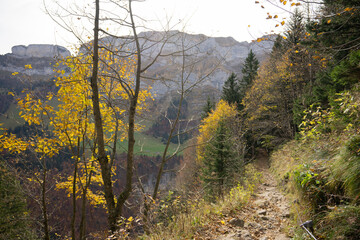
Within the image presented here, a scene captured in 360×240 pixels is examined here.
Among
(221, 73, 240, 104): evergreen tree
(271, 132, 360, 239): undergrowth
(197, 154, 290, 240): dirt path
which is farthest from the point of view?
(221, 73, 240, 104): evergreen tree

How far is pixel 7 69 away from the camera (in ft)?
598

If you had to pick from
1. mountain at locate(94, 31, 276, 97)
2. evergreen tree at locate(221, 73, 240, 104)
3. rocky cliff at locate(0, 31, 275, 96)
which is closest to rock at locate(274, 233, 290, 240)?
rocky cliff at locate(0, 31, 275, 96)

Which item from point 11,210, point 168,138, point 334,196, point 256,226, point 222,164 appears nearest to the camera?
point 334,196

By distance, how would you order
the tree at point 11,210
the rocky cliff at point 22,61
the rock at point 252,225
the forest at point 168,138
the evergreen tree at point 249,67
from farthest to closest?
the rocky cliff at point 22,61, the evergreen tree at point 249,67, the tree at point 11,210, the rock at point 252,225, the forest at point 168,138

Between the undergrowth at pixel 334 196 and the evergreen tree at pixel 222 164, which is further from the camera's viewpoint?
the evergreen tree at pixel 222 164

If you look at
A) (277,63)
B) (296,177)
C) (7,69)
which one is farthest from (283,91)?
(7,69)

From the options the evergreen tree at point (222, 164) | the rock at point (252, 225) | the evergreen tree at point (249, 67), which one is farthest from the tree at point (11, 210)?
the evergreen tree at point (249, 67)

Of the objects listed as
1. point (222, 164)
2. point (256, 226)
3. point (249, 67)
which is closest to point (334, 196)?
point (256, 226)

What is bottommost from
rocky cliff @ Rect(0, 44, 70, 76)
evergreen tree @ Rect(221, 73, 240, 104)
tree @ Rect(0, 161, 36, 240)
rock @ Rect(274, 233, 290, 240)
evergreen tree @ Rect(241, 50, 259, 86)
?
tree @ Rect(0, 161, 36, 240)

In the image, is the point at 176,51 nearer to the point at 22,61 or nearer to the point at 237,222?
the point at 237,222

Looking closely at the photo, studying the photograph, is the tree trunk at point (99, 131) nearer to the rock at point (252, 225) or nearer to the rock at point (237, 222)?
the rock at point (237, 222)

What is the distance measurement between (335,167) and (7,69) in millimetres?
251420

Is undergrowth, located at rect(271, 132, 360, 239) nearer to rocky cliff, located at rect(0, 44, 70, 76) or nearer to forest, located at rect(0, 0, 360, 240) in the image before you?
forest, located at rect(0, 0, 360, 240)

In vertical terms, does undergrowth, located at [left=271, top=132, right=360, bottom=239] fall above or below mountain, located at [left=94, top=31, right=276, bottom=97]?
below
